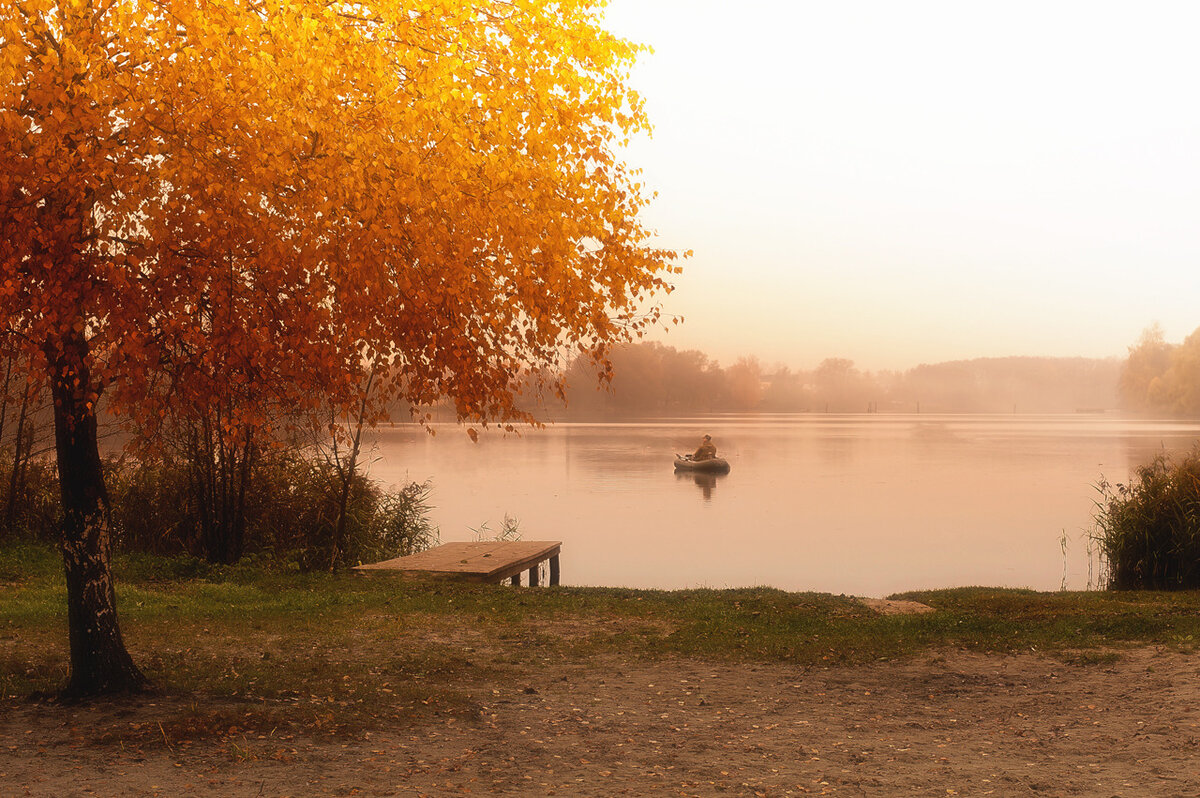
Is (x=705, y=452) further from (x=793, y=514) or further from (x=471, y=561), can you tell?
(x=471, y=561)

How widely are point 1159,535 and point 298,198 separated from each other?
15.5 metres

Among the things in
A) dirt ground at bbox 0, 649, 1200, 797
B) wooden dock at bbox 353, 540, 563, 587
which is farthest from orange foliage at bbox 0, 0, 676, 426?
wooden dock at bbox 353, 540, 563, 587

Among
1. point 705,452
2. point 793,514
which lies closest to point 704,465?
point 705,452

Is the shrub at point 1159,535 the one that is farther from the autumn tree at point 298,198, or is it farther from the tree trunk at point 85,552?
the tree trunk at point 85,552

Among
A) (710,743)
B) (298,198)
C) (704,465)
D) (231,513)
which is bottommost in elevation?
(704,465)

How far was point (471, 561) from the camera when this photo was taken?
15812 millimetres

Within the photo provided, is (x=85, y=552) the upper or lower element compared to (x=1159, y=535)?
upper

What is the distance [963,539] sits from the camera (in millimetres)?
33594

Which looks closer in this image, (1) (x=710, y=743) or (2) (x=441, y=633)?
(1) (x=710, y=743)

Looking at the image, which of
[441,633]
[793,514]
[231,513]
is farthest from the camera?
[793,514]

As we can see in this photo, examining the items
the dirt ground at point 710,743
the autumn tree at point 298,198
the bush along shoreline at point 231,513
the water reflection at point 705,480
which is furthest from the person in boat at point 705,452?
the autumn tree at point 298,198

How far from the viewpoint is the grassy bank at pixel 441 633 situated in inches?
344

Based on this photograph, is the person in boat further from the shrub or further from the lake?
the shrub

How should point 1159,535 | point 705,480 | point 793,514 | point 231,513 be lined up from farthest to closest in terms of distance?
point 705,480
point 793,514
point 1159,535
point 231,513
